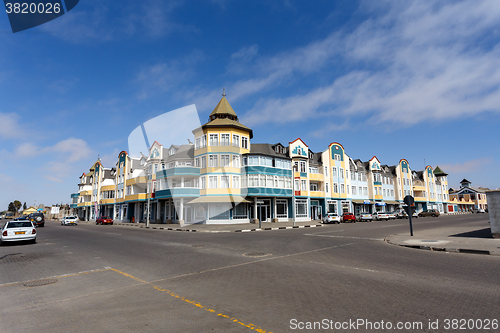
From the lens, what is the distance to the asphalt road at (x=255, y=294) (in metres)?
4.83

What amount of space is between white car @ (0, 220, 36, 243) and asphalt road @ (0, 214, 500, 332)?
9.09 m

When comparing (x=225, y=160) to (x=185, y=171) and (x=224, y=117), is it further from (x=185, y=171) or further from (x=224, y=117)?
(x=224, y=117)

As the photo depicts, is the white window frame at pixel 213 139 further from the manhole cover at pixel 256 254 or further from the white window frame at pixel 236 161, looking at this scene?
the manhole cover at pixel 256 254

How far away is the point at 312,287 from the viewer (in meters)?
6.88

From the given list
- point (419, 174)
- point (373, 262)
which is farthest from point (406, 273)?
point (419, 174)

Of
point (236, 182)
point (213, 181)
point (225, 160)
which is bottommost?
point (236, 182)

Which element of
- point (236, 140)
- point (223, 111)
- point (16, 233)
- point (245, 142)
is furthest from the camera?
point (223, 111)

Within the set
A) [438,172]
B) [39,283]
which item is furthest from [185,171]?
[438,172]

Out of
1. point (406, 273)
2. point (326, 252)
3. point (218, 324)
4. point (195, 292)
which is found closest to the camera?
point (218, 324)

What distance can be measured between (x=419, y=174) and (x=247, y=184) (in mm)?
64467

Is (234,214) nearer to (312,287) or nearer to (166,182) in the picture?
(166,182)

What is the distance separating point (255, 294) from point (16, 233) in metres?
19.5

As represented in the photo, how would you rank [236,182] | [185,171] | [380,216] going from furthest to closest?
[380,216] → [236,182] → [185,171]

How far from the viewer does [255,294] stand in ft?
21.2
